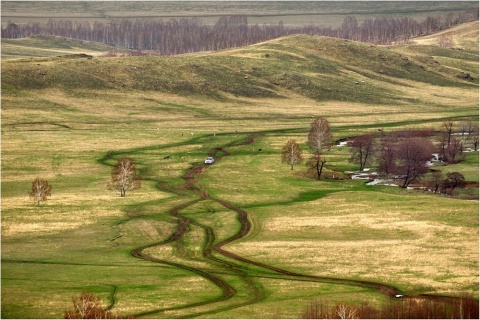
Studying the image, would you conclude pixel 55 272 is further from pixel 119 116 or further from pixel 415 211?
pixel 119 116

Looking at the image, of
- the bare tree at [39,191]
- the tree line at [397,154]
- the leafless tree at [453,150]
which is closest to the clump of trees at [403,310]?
the bare tree at [39,191]

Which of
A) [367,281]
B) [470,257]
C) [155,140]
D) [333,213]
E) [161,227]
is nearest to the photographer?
[367,281]

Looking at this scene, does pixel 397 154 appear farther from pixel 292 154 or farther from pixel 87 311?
pixel 87 311

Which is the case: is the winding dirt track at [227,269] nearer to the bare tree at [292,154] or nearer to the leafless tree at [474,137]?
the bare tree at [292,154]

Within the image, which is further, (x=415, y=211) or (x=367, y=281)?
(x=415, y=211)

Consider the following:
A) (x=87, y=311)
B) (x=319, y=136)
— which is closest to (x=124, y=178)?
(x=319, y=136)

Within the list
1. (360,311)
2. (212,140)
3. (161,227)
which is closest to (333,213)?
(161,227)

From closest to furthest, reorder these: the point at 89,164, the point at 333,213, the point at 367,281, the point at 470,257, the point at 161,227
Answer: the point at 367,281, the point at 470,257, the point at 161,227, the point at 333,213, the point at 89,164

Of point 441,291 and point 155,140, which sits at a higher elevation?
point 155,140
